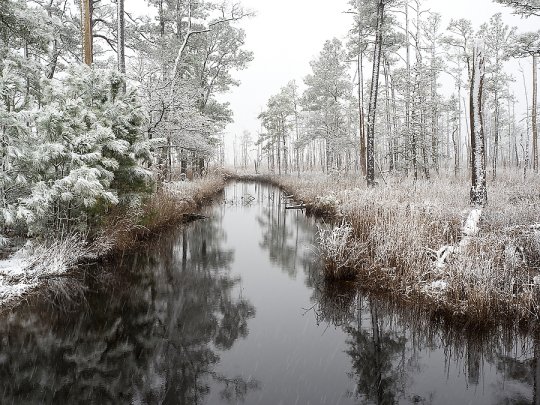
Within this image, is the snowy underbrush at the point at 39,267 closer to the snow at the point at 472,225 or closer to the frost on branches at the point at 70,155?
the frost on branches at the point at 70,155

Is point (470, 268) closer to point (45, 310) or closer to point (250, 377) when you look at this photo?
point (250, 377)

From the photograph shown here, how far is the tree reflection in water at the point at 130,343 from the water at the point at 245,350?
0.06 ft

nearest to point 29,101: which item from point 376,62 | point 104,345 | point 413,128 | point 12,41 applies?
point 12,41

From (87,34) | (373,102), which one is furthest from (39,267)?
(373,102)

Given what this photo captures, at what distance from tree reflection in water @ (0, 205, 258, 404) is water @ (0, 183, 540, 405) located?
0.02 meters

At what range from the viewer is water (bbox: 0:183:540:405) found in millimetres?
3668

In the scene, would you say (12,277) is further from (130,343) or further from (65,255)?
(130,343)

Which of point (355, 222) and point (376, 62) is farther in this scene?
point (376, 62)

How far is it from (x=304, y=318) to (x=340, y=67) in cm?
2527

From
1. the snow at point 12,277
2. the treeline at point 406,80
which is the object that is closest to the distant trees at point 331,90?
the treeline at point 406,80

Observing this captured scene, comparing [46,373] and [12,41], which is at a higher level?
[12,41]

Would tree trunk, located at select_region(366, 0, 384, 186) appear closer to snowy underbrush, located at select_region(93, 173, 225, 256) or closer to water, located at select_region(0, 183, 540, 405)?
snowy underbrush, located at select_region(93, 173, 225, 256)

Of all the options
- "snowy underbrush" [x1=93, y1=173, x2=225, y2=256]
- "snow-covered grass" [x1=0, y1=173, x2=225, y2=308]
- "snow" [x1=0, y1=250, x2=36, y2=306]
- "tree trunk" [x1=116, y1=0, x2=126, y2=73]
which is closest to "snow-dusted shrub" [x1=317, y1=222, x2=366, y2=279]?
Result: "snow-covered grass" [x1=0, y1=173, x2=225, y2=308]

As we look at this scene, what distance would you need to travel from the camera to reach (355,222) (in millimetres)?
9938
